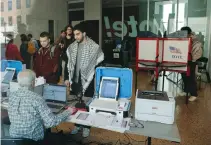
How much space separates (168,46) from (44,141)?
10.1 ft

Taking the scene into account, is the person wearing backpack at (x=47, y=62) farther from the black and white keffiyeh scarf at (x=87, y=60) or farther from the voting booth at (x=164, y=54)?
the voting booth at (x=164, y=54)

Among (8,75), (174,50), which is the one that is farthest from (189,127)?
(8,75)

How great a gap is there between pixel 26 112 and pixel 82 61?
109 cm

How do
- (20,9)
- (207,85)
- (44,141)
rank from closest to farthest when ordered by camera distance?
(44,141), (207,85), (20,9)

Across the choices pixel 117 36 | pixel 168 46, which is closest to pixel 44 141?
pixel 168 46

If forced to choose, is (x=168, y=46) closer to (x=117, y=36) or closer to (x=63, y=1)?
(x=117, y=36)

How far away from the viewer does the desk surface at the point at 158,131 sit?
59.9 inches

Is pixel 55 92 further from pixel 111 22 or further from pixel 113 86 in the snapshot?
pixel 111 22

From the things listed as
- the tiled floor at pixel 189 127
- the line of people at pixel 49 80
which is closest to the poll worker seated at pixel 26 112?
the line of people at pixel 49 80

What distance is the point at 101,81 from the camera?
2.13 m

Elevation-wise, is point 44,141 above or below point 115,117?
below

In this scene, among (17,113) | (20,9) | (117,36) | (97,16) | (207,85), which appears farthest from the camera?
(117,36)

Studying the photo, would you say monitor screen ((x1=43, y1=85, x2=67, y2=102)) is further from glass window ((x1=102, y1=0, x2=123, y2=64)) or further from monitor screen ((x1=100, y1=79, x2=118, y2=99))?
glass window ((x1=102, y1=0, x2=123, y2=64))

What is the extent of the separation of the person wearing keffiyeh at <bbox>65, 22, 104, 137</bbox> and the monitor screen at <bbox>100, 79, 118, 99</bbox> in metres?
0.40
